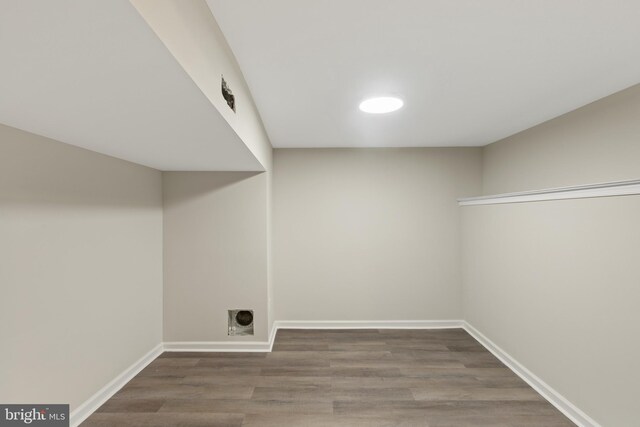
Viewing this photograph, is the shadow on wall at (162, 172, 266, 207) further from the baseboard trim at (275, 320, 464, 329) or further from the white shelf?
the white shelf

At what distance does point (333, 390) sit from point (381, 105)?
2.32 metres

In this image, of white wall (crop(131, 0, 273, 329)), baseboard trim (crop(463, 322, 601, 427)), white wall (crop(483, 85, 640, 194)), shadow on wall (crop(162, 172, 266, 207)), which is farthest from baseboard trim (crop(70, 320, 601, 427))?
white wall (crop(131, 0, 273, 329))

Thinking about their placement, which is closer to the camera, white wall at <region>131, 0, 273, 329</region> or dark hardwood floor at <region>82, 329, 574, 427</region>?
white wall at <region>131, 0, 273, 329</region>

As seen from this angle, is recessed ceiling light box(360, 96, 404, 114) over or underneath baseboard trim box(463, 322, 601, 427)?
over

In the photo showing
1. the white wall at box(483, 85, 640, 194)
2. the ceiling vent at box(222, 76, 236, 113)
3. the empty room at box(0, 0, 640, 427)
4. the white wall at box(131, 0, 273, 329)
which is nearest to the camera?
the white wall at box(131, 0, 273, 329)

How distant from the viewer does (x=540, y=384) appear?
2461 mm

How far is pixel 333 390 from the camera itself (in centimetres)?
247

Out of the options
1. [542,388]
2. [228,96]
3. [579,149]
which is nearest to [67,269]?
[228,96]

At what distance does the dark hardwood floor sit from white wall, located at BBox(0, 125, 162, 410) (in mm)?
402

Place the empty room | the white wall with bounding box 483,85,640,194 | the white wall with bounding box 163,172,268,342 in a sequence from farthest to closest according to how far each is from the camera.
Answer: the white wall with bounding box 163,172,268,342 → the white wall with bounding box 483,85,640,194 → the empty room

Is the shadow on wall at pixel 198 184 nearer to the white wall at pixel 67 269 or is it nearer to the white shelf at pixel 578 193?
the white wall at pixel 67 269

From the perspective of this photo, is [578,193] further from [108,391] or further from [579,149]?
[108,391]

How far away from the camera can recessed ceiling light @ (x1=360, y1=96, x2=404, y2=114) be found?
92.5 inches

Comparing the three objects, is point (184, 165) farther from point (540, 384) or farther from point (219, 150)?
point (540, 384)
